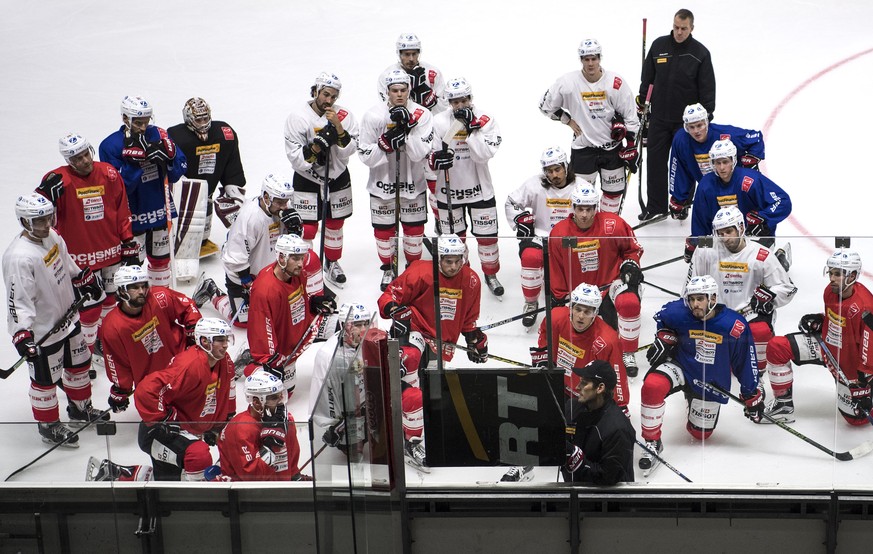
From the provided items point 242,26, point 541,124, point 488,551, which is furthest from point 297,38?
point 488,551

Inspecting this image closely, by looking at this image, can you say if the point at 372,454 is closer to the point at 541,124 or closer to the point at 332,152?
the point at 332,152

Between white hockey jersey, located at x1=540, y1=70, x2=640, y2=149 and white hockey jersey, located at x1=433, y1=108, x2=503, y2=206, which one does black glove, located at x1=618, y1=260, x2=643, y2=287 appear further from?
white hockey jersey, located at x1=540, y1=70, x2=640, y2=149

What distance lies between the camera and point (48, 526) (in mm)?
5609

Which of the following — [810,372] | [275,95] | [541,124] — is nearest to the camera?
[810,372]

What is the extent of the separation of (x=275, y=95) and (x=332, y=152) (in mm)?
3212

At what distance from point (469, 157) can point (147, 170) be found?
1716mm

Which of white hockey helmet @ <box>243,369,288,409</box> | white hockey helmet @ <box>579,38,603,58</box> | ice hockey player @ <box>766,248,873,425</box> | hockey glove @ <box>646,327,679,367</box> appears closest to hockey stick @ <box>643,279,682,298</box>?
hockey glove @ <box>646,327,679,367</box>

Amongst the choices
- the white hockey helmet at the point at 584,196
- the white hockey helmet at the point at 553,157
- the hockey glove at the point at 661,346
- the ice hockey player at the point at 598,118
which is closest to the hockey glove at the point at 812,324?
the hockey glove at the point at 661,346

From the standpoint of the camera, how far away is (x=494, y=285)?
585 centimetres

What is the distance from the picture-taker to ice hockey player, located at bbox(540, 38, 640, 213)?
26.5 ft

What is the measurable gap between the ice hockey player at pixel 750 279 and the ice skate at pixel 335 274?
98.0 inches

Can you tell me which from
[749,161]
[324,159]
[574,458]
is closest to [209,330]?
[574,458]

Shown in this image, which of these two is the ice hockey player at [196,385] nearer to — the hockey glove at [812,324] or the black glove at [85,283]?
the black glove at [85,283]

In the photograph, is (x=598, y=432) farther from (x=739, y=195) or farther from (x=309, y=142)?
(x=309, y=142)
